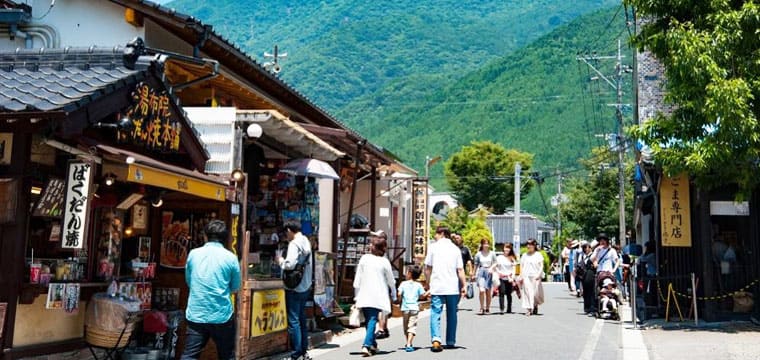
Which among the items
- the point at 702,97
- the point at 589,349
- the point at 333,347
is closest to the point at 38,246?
the point at 333,347

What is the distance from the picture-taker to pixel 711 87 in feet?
43.9

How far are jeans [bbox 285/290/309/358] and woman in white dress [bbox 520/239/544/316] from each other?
9011mm

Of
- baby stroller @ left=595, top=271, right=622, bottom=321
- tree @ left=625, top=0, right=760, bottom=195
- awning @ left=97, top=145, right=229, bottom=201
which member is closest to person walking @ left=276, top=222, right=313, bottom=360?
awning @ left=97, top=145, right=229, bottom=201

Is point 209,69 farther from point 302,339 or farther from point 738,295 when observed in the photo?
point 738,295

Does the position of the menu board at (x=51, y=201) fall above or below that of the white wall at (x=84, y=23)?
below

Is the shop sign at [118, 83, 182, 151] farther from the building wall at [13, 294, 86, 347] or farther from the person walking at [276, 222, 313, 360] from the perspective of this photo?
the person walking at [276, 222, 313, 360]

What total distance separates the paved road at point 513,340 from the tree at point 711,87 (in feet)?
11.8

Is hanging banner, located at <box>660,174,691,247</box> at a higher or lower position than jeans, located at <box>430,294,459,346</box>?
higher

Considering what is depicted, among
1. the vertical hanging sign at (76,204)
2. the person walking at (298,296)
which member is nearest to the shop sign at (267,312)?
the person walking at (298,296)

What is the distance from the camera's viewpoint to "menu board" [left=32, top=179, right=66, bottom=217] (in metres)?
7.73

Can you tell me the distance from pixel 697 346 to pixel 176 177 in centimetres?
850

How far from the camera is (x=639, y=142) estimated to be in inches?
629

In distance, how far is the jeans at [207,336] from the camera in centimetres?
736

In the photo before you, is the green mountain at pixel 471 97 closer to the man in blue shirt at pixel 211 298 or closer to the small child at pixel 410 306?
the small child at pixel 410 306
